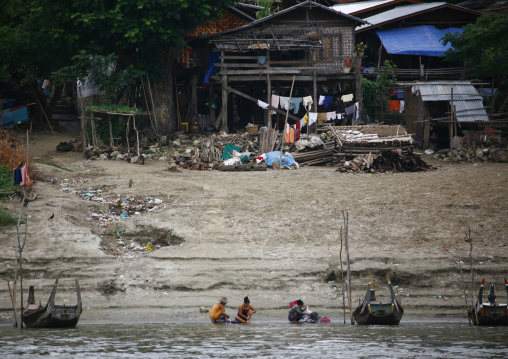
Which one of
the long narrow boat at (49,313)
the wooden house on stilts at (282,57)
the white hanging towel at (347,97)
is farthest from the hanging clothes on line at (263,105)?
the long narrow boat at (49,313)

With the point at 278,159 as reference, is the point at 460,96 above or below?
above

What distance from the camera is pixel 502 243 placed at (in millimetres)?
14203

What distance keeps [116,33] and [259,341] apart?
15830 millimetres

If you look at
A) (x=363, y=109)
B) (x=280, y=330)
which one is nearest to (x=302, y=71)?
(x=363, y=109)

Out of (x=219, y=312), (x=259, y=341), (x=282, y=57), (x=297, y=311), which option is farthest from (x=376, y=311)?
(x=282, y=57)

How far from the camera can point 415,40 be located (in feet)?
96.1

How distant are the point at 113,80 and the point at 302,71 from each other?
26.0ft

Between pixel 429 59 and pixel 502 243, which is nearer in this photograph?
pixel 502 243

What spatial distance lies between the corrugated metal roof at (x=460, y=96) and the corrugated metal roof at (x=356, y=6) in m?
9.30

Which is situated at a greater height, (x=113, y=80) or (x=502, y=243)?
(x=113, y=80)

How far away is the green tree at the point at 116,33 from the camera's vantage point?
22.2 m

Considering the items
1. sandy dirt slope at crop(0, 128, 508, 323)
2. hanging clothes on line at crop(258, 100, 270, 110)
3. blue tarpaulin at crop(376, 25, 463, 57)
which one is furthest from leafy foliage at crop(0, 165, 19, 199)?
blue tarpaulin at crop(376, 25, 463, 57)

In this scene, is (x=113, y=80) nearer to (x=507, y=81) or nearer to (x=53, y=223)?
(x=53, y=223)

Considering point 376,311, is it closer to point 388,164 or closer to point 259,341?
point 259,341
